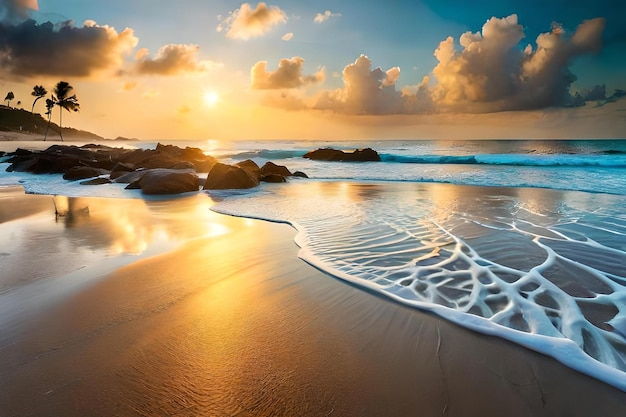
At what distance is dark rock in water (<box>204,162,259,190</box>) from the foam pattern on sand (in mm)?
Result: 3202

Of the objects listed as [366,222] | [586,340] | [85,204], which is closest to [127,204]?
[85,204]

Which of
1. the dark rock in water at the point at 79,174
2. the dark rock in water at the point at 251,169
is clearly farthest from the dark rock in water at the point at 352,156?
the dark rock in water at the point at 79,174

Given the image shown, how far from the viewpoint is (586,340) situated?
233 centimetres

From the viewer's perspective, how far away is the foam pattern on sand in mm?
2432

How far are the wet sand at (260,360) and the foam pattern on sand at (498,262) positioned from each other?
0.95 ft

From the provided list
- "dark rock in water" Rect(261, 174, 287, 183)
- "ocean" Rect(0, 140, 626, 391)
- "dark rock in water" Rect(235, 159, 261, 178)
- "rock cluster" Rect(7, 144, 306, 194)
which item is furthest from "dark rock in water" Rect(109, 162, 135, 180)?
"ocean" Rect(0, 140, 626, 391)

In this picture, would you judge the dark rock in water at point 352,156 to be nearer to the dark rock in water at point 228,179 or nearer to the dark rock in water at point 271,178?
the dark rock in water at point 271,178

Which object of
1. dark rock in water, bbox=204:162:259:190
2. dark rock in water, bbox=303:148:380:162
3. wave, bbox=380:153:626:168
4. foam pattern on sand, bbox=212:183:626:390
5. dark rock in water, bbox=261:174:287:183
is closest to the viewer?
foam pattern on sand, bbox=212:183:626:390

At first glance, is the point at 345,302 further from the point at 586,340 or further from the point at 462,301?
the point at 586,340

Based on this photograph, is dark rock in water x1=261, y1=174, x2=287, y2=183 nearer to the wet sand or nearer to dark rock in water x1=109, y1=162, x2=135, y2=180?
dark rock in water x1=109, y1=162, x2=135, y2=180

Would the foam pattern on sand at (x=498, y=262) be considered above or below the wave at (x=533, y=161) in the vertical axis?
below

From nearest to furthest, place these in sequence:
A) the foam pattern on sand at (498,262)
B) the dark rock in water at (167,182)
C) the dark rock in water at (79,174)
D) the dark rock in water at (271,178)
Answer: the foam pattern on sand at (498,262), the dark rock in water at (167,182), the dark rock in water at (271,178), the dark rock in water at (79,174)

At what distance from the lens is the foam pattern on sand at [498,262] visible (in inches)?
95.7

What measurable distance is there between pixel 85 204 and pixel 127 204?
1.12m
